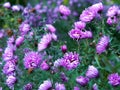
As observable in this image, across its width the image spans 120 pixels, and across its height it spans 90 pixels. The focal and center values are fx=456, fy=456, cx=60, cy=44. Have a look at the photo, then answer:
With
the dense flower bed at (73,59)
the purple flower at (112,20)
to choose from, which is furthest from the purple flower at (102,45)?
the purple flower at (112,20)

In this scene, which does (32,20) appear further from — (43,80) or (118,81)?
(118,81)

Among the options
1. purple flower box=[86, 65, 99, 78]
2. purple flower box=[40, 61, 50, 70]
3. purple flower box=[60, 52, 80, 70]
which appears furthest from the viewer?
purple flower box=[40, 61, 50, 70]

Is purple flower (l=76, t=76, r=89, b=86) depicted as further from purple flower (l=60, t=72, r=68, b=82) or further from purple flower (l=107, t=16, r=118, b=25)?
purple flower (l=107, t=16, r=118, b=25)

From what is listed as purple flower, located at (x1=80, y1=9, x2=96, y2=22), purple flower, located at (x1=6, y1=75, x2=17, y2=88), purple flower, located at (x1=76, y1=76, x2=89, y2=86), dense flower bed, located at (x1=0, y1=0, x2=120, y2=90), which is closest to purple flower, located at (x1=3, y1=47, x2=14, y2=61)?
dense flower bed, located at (x1=0, y1=0, x2=120, y2=90)

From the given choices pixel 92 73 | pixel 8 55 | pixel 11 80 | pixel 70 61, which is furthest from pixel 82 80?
pixel 8 55

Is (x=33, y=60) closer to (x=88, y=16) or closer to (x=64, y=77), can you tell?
(x=64, y=77)

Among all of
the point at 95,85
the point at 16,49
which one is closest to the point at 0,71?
the point at 16,49

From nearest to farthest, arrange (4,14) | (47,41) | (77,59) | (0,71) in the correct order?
(77,59)
(47,41)
(0,71)
(4,14)
